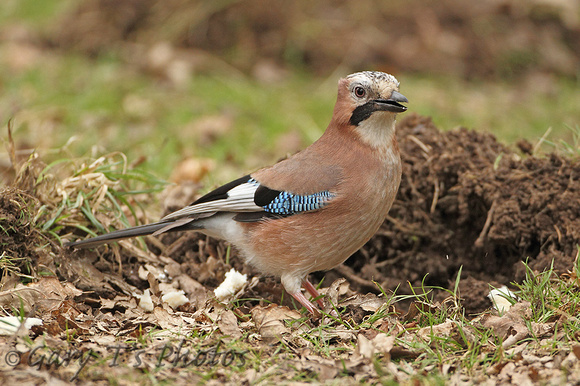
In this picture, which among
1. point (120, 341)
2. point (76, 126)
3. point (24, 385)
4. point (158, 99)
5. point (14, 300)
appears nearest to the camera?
point (24, 385)

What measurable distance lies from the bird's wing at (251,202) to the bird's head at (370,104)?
0.56 metres

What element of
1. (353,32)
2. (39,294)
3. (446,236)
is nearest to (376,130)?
(446,236)

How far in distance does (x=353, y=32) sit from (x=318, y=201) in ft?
23.7

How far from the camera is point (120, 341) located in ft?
13.1

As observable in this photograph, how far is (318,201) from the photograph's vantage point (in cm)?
466

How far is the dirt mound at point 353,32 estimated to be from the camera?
11156 mm

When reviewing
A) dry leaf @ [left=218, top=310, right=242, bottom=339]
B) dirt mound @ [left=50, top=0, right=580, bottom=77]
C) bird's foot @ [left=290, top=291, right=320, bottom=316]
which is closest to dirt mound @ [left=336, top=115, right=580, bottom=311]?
bird's foot @ [left=290, top=291, right=320, bottom=316]

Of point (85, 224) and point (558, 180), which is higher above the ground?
point (558, 180)

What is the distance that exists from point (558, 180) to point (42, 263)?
150 inches

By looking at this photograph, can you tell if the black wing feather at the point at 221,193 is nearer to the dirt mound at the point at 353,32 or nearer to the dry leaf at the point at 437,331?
the dry leaf at the point at 437,331

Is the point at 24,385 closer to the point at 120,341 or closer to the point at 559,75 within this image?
the point at 120,341

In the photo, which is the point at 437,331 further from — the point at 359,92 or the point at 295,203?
the point at 359,92

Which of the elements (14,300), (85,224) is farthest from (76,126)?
(14,300)

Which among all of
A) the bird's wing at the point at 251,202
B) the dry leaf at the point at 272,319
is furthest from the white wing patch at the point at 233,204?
the dry leaf at the point at 272,319
